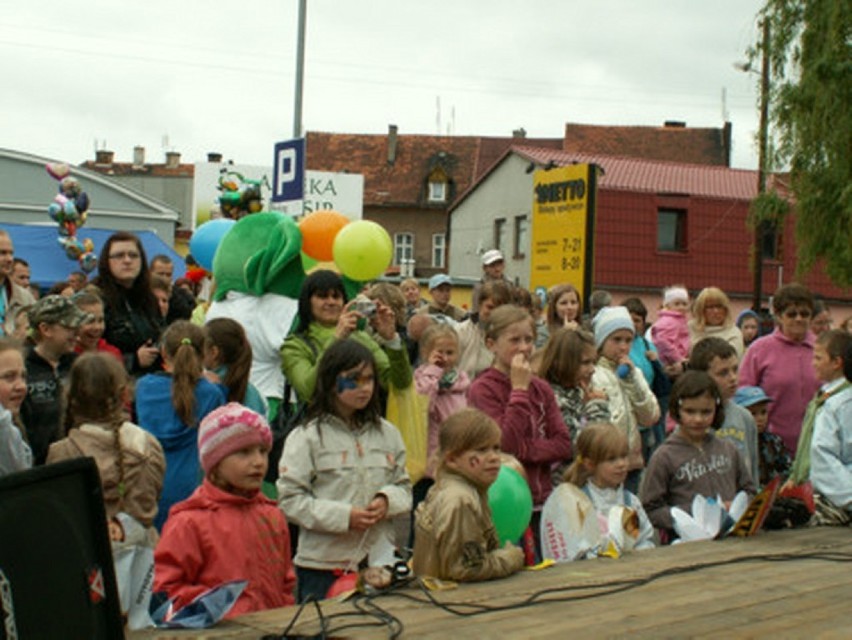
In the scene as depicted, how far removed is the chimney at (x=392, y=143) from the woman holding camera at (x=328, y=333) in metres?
59.4

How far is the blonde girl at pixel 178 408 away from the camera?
6.01 metres

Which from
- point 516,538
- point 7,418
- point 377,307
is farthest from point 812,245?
point 7,418

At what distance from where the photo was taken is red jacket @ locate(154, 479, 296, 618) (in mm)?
4273

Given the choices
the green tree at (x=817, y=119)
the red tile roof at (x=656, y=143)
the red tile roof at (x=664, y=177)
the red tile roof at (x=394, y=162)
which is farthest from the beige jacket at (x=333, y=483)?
the red tile roof at (x=394, y=162)

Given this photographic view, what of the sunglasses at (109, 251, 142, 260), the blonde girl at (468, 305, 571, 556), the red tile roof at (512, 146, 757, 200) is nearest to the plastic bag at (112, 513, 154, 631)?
the blonde girl at (468, 305, 571, 556)

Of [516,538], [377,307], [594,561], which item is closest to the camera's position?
[594,561]

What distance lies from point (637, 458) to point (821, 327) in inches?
177

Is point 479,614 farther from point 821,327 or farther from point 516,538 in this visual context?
point 821,327

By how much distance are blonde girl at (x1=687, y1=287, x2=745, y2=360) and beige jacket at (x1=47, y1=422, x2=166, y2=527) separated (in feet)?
19.3

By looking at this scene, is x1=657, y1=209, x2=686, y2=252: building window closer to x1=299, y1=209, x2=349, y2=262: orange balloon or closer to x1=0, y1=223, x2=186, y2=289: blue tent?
x1=0, y1=223, x2=186, y2=289: blue tent

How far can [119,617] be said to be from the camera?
9.04ft

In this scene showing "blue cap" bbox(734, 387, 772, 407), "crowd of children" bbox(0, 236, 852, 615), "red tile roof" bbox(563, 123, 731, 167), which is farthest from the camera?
"red tile roof" bbox(563, 123, 731, 167)

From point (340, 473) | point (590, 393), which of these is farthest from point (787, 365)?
point (340, 473)

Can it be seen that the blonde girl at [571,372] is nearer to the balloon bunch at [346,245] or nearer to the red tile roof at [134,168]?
the balloon bunch at [346,245]
